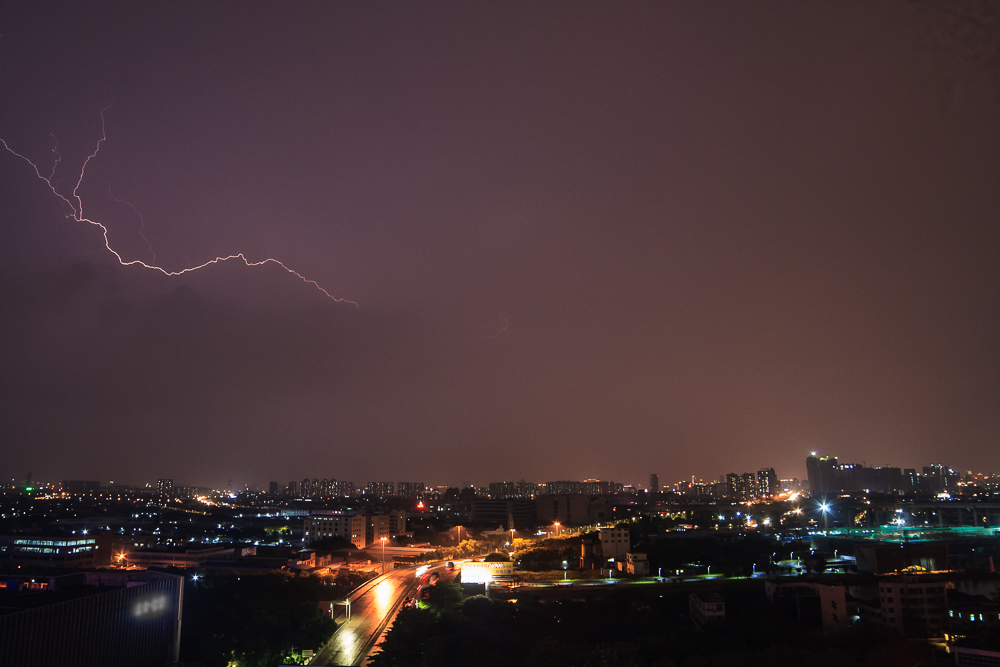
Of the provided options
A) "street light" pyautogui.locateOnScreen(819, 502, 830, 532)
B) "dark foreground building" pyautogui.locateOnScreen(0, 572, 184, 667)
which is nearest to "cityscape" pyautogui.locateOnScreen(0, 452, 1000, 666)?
"dark foreground building" pyautogui.locateOnScreen(0, 572, 184, 667)

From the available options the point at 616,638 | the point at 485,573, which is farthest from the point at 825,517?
the point at 616,638

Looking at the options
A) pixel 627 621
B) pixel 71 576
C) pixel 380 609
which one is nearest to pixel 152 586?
pixel 71 576

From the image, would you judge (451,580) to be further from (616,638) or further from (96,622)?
(96,622)

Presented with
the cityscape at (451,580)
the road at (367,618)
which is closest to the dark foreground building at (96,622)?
the cityscape at (451,580)

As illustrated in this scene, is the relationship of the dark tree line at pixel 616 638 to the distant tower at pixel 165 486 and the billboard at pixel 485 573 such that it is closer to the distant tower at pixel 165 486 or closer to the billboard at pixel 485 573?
the billboard at pixel 485 573

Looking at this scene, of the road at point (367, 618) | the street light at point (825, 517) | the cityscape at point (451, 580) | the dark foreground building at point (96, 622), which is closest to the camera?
the dark foreground building at point (96, 622)

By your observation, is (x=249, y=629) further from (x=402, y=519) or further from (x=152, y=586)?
(x=402, y=519)

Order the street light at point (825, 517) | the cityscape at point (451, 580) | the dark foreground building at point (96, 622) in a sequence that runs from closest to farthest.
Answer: the dark foreground building at point (96, 622)
the cityscape at point (451, 580)
the street light at point (825, 517)
